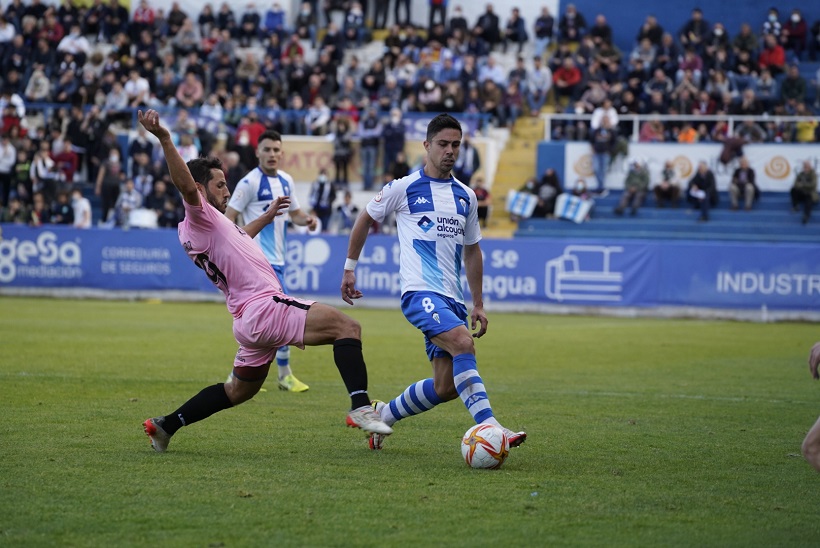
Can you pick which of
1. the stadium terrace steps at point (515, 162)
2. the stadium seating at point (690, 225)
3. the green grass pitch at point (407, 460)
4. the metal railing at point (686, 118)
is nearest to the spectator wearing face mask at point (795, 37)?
the metal railing at point (686, 118)

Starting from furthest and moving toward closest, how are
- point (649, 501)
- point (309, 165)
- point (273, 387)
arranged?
point (309, 165)
point (273, 387)
point (649, 501)

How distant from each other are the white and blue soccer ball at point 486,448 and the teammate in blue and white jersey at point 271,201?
492cm

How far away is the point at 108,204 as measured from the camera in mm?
31484

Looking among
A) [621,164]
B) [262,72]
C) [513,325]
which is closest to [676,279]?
[513,325]


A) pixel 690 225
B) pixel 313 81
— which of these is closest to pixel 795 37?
pixel 690 225

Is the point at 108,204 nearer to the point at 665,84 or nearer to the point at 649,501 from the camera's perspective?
the point at 665,84

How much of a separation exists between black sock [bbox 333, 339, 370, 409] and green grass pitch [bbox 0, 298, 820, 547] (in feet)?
1.50

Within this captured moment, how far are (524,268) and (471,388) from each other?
58.7 feet

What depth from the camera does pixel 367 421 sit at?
7.64 metres

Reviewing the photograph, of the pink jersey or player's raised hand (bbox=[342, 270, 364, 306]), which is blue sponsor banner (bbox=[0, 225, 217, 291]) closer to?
player's raised hand (bbox=[342, 270, 364, 306])

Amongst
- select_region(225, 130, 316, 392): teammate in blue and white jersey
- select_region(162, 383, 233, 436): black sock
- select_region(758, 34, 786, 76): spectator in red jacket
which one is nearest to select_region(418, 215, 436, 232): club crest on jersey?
select_region(162, 383, 233, 436): black sock

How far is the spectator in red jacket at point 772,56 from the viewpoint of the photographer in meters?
32.9

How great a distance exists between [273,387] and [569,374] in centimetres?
369

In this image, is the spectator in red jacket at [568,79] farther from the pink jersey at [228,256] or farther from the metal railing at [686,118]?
the pink jersey at [228,256]
